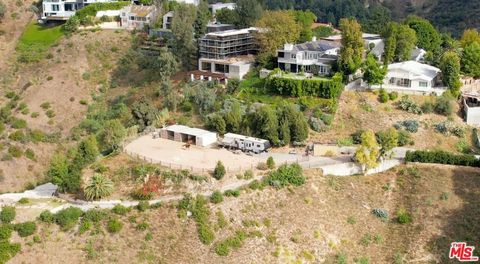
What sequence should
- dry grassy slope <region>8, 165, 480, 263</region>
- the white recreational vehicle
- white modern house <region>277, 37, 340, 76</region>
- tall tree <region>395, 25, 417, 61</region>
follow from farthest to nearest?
tall tree <region>395, 25, 417, 61</region>, white modern house <region>277, 37, 340, 76</region>, the white recreational vehicle, dry grassy slope <region>8, 165, 480, 263</region>

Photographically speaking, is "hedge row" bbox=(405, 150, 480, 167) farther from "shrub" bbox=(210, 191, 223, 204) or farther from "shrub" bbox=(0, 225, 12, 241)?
"shrub" bbox=(0, 225, 12, 241)

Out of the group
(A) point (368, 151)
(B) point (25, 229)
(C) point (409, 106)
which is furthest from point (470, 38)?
(B) point (25, 229)

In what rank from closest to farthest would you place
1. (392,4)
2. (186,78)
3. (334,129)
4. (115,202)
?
(115,202) → (334,129) → (186,78) → (392,4)

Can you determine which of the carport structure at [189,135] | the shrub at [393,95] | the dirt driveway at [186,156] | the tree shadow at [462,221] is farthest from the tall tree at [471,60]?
the carport structure at [189,135]

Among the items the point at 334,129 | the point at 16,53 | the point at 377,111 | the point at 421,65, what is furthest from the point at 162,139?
the point at 16,53

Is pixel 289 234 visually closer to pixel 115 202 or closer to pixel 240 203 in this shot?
pixel 240 203

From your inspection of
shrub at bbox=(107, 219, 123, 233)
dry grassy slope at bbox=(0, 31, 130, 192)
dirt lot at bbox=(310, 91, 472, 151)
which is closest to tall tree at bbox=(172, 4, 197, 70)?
dry grassy slope at bbox=(0, 31, 130, 192)

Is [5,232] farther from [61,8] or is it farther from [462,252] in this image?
[61,8]
